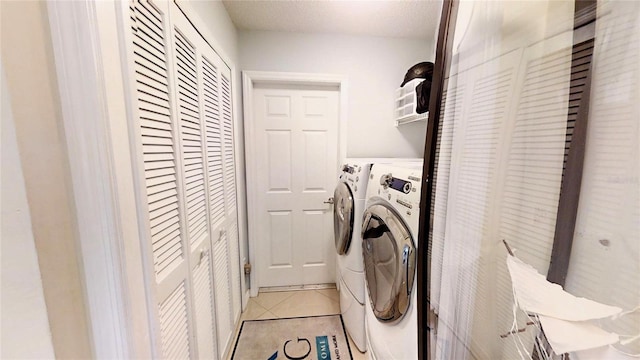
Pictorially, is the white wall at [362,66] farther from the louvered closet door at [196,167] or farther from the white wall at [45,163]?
the white wall at [45,163]

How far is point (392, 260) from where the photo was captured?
93 centimetres

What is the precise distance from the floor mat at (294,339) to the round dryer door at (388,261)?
0.71 meters

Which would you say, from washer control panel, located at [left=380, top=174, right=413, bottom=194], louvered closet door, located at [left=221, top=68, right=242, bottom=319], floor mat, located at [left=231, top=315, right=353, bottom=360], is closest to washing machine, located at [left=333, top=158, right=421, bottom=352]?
floor mat, located at [left=231, top=315, right=353, bottom=360]

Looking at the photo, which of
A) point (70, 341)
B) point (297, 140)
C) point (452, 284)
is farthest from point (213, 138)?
point (452, 284)

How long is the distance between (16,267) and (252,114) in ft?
5.71

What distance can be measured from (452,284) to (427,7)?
179 centimetres

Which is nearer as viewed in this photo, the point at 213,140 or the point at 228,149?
the point at 213,140

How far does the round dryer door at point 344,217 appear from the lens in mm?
1484

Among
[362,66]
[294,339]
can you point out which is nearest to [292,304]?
[294,339]

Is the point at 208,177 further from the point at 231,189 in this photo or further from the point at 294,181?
the point at 294,181

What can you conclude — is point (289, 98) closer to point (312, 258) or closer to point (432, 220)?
point (312, 258)

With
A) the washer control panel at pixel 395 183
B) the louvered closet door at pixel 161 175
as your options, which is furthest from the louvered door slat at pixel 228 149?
the washer control panel at pixel 395 183

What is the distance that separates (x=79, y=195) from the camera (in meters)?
0.51

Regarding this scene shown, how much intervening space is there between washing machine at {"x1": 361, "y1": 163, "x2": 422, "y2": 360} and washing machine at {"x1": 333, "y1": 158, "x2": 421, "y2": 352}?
7.4 inches
